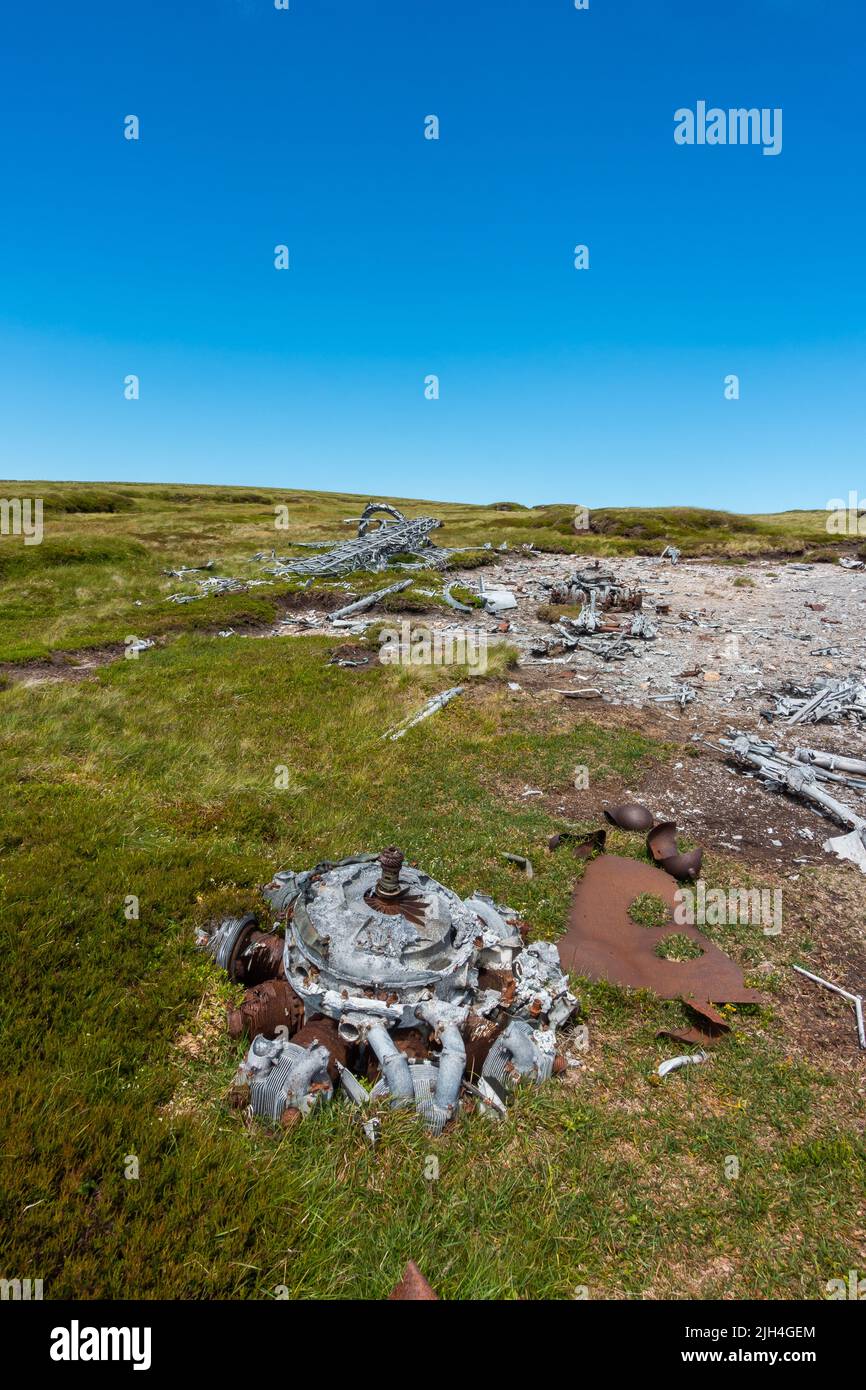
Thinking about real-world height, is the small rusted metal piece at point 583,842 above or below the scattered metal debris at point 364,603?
below

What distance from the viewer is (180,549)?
37.8 m

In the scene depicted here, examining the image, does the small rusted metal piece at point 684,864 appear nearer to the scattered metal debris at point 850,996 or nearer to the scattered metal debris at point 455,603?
the scattered metal debris at point 850,996

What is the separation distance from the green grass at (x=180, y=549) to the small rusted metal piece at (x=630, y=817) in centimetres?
1672

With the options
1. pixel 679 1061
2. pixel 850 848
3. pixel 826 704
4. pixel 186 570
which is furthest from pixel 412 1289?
pixel 186 570

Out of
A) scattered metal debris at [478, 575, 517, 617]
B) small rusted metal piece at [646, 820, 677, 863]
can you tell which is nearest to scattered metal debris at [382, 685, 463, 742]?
small rusted metal piece at [646, 820, 677, 863]

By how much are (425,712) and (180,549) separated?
31411 millimetres

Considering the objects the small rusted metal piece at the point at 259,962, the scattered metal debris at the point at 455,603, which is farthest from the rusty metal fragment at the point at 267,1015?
the scattered metal debris at the point at 455,603

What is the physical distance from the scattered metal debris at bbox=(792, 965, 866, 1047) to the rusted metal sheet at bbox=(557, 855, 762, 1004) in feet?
2.71

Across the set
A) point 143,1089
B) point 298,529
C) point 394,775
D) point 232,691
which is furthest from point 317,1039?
point 298,529

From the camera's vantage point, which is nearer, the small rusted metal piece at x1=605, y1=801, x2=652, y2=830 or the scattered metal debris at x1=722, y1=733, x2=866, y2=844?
the small rusted metal piece at x1=605, y1=801, x2=652, y2=830

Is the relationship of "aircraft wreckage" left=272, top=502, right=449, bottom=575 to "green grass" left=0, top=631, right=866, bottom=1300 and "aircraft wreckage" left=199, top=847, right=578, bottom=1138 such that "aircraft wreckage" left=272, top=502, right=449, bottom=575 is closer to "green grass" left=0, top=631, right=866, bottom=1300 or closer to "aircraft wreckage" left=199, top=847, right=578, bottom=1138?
"green grass" left=0, top=631, right=866, bottom=1300

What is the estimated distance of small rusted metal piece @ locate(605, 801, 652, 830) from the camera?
880cm

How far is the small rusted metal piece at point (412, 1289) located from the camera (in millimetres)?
2934
